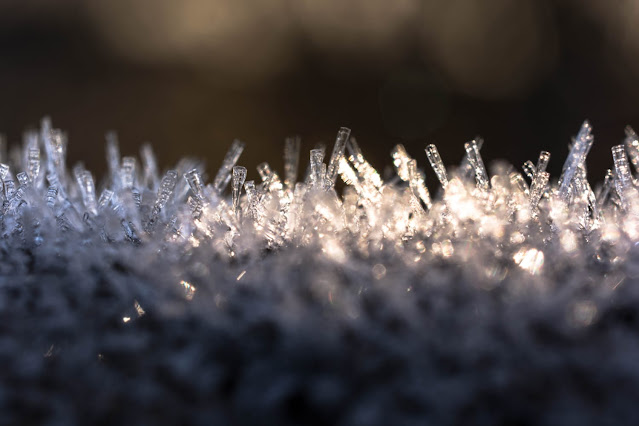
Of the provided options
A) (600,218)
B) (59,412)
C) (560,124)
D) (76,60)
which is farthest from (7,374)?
(76,60)

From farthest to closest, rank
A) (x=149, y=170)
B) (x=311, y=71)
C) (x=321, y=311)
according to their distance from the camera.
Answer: (x=311, y=71) → (x=149, y=170) → (x=321, y=311)

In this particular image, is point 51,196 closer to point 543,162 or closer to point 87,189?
point 87,189

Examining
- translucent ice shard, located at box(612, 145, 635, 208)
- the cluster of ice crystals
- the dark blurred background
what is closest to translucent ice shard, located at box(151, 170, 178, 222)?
the cluster of ice crystals

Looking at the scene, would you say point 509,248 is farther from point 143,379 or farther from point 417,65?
point 417,65

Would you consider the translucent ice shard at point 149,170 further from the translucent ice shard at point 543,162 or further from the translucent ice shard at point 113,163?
the translucent ice shard at point 543,162

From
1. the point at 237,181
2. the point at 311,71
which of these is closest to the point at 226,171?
the point at 237,181
